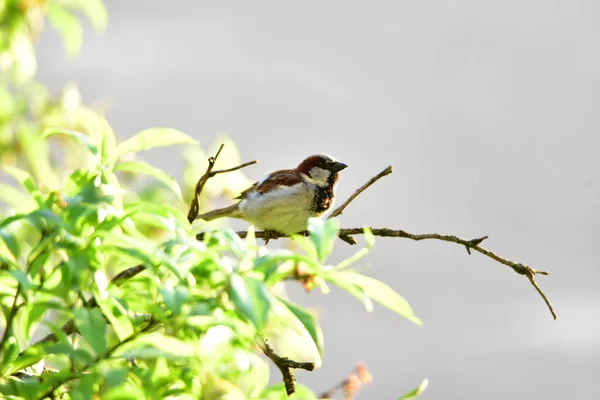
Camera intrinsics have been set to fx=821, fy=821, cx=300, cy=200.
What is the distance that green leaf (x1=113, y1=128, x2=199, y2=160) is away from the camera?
0.90 m

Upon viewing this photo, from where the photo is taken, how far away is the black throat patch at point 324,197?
2859 mm

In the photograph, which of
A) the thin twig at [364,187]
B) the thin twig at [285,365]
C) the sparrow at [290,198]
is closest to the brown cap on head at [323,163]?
the sparrow at [290,198]

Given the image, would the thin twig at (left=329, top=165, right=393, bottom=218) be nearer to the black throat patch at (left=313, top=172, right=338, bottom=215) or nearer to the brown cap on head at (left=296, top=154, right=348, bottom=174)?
the black throat patch at (left=313, top=172, right=338, bottom=215)

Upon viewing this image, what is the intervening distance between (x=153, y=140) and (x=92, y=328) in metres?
0.25

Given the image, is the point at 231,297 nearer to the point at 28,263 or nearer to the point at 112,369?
the point at 112,369

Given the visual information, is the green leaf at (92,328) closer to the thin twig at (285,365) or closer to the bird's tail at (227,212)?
the thin twig at (285,365)

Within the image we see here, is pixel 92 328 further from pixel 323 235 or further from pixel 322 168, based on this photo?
pixel 322 168

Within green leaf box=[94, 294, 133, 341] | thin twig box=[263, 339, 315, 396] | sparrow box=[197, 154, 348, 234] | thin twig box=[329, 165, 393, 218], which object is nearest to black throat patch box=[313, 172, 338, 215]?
sparrow box=[197, 154, 348, 234]

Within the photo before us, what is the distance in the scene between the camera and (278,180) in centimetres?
295

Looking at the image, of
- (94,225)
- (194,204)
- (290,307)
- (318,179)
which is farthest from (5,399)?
(318,179)

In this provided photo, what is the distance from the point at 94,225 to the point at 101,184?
0.06 m

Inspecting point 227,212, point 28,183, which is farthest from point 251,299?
point 227,212

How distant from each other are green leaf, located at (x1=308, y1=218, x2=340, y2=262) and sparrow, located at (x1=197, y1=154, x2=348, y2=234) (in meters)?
1.91

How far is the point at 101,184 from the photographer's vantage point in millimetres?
871
